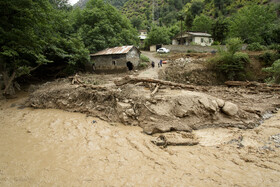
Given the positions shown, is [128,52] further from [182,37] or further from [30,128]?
[182,37]

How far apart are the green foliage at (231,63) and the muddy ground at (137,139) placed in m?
7.32

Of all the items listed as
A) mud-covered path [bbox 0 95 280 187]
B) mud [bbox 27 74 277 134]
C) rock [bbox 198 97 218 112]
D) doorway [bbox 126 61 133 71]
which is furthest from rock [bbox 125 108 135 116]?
doorway [bbox 126 61 133 71]

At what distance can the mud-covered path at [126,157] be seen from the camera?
13.0 ft

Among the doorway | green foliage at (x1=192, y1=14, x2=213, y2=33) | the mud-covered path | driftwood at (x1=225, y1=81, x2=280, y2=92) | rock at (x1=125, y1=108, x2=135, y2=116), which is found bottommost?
the mud-covered path

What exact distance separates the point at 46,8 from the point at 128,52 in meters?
8.96

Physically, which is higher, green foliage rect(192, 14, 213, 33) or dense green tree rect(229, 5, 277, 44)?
green foliage rect(192, 14, 213, 33)

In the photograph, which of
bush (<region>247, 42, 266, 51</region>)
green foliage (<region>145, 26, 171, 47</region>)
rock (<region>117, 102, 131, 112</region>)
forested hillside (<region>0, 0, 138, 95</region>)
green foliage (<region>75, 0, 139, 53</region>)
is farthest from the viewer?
green foliage (<region>145, 26, 171, 47</region>)

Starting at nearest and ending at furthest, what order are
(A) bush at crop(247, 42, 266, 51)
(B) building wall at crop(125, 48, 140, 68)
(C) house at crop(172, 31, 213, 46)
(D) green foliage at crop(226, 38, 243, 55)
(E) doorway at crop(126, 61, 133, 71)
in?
(D) green foliage at crop(226, 38, 243, 55)
(B) building wall at crop(125, 48, 140, 68)
(E) doorway at crop(126, 61, 133, 71)
(A) bush at crop(247, 42, 266, 51)
(C) house at crop(172, 31, 213, 46)

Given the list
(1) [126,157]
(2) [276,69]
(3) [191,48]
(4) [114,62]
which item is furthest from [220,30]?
(1) [126,157]

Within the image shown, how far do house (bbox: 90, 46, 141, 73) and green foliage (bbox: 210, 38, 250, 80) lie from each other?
10.4 metres

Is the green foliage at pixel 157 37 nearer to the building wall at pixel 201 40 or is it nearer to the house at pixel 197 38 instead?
the house at pixel 197 38

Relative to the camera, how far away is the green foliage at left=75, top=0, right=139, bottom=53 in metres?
19.0

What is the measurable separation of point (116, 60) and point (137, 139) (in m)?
13.6

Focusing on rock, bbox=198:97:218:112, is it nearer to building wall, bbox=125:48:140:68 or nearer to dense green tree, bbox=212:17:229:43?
building wall, bbox=125:48:140:68
